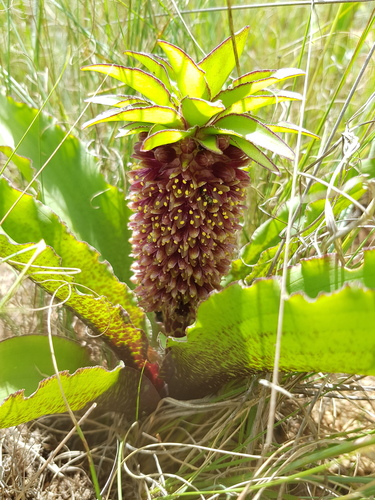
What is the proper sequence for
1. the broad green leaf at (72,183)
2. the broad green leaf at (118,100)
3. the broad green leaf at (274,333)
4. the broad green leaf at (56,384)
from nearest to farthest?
1. the broad green leaf at (274,333)
2. the broad green leaf at (56,384)
3. the broad green leaf at (118,100)
4. the broad green leaf at (72,183)

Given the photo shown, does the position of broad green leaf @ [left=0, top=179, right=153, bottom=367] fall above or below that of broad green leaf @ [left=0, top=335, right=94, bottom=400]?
above

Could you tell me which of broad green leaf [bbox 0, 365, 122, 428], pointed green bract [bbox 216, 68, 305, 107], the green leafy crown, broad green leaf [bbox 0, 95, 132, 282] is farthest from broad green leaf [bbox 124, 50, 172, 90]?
broad green leaf [bbox 0, 365, 122, 428]

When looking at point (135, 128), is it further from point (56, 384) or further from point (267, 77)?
point (56, 384)

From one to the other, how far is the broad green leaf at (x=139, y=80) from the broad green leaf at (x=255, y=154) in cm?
15

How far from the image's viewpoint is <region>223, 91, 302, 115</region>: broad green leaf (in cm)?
81

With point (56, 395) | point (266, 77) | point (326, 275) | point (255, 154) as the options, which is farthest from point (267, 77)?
point (56, 395)

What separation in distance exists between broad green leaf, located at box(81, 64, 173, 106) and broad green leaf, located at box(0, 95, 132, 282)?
30cm

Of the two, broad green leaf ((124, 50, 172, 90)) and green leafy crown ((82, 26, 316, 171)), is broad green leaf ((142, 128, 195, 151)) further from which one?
broad green leaf ((124, 50, 172, 90))

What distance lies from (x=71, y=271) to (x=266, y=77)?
55cm

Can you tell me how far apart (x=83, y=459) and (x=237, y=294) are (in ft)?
1.89

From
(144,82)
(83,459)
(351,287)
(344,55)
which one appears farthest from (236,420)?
(344,55)

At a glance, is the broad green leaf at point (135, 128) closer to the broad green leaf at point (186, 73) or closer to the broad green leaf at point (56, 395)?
the broad green leaf at point (186, 73)

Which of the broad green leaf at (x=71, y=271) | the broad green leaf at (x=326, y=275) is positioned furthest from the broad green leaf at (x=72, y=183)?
the broad green leaf at (x=326, y=275)

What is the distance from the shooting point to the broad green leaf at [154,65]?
0.84 m
